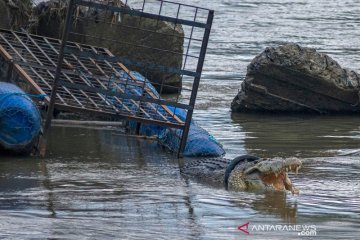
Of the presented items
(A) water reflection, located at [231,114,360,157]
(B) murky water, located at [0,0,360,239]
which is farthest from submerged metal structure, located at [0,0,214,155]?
(A) water reflection, located at [231,114,360,157]

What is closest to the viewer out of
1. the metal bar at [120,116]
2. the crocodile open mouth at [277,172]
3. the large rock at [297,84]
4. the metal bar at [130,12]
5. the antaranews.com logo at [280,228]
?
the antaranews.com logo at [280,228]

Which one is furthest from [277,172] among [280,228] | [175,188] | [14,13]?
[14,13]

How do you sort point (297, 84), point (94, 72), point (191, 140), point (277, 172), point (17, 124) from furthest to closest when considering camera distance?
point (297, 84) → point (94, 72) → point (191, 140) → point (17, 124) → point (277, 172)

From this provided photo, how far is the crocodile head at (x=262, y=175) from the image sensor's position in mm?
8641

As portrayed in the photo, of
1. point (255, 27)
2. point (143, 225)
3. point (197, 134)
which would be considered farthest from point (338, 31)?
point (143, 225)

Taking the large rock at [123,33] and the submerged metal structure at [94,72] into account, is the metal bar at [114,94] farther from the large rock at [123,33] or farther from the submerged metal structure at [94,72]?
the large rock at [123,33]

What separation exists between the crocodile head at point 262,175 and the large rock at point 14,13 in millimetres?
5575

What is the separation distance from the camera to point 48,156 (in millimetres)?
10281

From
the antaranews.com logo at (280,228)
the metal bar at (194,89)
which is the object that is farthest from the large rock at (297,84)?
the antaranews.com logo at (280,228)

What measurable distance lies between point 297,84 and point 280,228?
6375 mm

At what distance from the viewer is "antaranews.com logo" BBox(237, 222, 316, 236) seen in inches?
282

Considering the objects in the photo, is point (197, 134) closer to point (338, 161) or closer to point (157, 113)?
point (157, 113)

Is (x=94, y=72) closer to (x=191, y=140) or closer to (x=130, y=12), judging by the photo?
(x=191, y=140)

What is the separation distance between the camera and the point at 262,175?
8.84 meters
